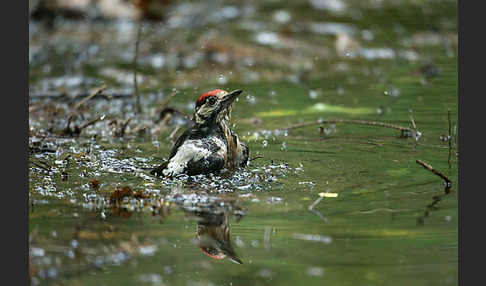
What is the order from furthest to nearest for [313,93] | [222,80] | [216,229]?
[222,80] → [313,93] → [216,229]

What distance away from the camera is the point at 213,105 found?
22.8ft

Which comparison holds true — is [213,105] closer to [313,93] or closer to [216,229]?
[216,229]

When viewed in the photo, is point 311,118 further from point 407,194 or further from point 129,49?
point 129,49

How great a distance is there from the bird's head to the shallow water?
570mm

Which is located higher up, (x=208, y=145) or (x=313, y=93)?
(x=208, y=145)

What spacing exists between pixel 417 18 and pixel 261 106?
21.5ft

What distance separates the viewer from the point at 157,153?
7.80m

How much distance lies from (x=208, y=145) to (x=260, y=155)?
99 centimetres

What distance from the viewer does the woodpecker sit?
21.8ft

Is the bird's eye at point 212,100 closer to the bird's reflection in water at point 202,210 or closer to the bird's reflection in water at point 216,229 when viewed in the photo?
the bird's reflection in water at point 202,210

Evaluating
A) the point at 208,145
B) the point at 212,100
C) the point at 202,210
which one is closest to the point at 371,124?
the point at 212,100

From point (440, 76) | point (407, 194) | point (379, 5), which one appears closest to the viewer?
point (407, 194)

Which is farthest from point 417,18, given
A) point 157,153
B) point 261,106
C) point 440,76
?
point 157,153

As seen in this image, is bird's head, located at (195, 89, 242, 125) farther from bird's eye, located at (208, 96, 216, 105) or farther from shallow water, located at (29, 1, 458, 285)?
shallow water, located at (29, 1, 458, 285)
